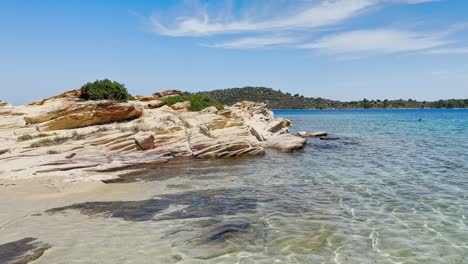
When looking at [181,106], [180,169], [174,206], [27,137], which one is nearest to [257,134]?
[181,106]

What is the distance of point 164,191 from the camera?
1808cm

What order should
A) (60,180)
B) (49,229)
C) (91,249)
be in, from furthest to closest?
(60,180) < (49,229) < (91,249)

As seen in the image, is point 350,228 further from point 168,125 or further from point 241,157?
point 168,125

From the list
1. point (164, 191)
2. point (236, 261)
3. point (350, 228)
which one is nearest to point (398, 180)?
point (350, 228)

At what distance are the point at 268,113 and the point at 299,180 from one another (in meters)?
57.2

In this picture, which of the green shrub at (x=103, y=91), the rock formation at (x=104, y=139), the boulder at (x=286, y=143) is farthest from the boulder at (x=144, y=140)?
the green shrub at (x=103, y=91)

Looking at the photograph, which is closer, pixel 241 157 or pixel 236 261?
pixel 236 261

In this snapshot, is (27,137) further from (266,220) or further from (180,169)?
(266,220)

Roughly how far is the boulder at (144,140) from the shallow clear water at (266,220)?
14.8 feet

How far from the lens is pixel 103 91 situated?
3922 centimetres

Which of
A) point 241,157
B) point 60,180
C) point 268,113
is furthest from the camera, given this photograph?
point 268,113

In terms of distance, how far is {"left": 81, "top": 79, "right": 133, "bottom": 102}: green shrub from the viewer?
39031 millimetres

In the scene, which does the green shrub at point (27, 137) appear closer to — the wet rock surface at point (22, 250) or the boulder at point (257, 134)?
the wet rock surface at point (22, 250)

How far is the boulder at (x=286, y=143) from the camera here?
1372 inches
